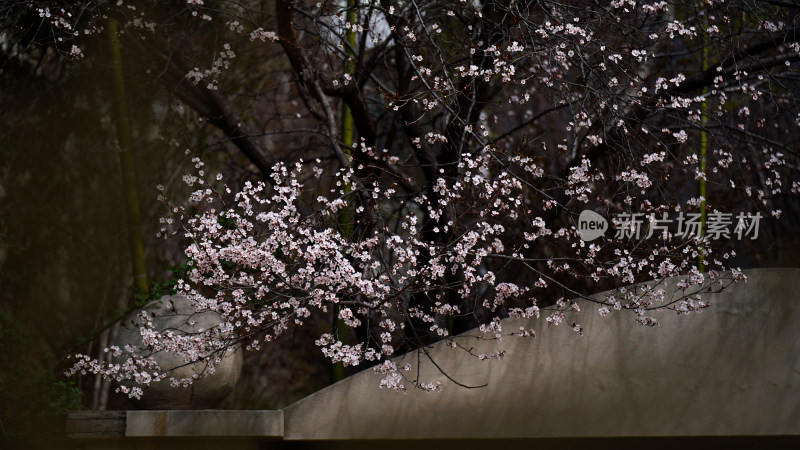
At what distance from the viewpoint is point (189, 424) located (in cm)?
400

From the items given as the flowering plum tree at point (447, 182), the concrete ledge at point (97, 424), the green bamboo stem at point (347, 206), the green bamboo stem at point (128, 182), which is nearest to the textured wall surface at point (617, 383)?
the flowering plum tree at point (447, 182)

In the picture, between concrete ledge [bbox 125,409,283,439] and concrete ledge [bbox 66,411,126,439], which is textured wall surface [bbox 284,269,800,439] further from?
concrete ledge [bbox 66,411,126,439]

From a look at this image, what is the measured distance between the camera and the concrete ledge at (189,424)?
3.99 meters

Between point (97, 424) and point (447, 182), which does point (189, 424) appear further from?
point (447, 182)

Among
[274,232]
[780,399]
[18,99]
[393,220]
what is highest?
[18,99]

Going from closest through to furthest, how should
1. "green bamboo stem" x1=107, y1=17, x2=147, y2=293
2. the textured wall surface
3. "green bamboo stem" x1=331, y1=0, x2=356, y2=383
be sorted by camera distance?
1. the textured wall surface
2. "green bamboo stem" x1=331, y1=0, x2=356, y2=383
3. "green bamboo stem" x1=107, y1=17, x2=147, y2=293

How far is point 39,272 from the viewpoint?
5.85 m

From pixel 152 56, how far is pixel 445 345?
2593 millimetres

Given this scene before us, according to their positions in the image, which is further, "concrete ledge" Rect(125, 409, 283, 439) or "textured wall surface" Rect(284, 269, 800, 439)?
"textured wall surface" Rect(284, 269, 800, 439)

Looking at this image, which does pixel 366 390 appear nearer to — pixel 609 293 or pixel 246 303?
pixel 246 303

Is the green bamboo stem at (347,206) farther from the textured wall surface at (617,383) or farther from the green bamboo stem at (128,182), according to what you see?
the green bamboo stem at (128,182)

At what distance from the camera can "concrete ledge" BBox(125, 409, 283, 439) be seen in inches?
157

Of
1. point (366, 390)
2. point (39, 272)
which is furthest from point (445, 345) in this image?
point (39, 272)

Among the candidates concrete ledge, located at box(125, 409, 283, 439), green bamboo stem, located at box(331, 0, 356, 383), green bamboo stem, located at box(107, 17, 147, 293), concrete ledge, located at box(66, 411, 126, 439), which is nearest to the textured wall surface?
concrete ledge, located at box(125, 409, 283, 439)
